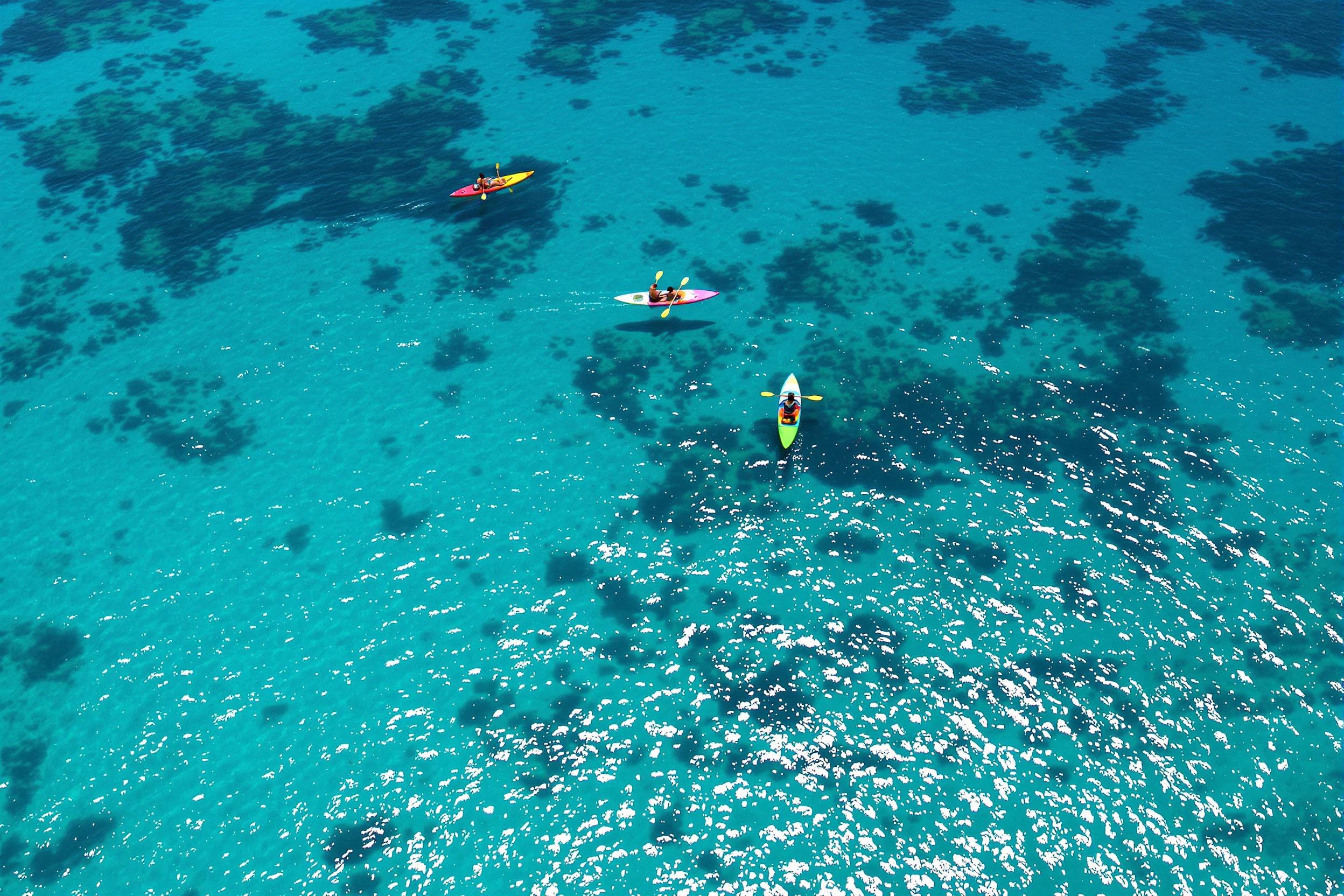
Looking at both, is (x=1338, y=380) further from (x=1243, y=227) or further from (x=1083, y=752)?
(x=1083, y=752)

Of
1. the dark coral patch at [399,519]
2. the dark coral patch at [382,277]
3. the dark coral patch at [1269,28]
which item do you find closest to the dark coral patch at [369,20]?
the dark coral patch at [382,277]

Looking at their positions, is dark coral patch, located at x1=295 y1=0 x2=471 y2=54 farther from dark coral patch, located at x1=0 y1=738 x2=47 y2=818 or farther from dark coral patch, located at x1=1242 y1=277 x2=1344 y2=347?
dark coral patch, located at x1=1242 y1=277 x2=1344 y2=347

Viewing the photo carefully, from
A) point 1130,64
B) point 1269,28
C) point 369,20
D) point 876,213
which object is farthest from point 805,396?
point 1269,28

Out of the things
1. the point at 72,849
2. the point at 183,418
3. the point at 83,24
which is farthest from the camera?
the point at 83,24

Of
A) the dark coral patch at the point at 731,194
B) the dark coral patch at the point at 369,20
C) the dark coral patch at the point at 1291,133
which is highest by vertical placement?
the dark coral patch at the point at 369,20

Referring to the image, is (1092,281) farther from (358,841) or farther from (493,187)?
(358,841)

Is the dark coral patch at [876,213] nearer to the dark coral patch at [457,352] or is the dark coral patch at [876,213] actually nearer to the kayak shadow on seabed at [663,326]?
the kayak shadow on seabed at [663,326]

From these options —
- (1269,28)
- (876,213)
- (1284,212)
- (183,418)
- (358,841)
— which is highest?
(1269,28)
